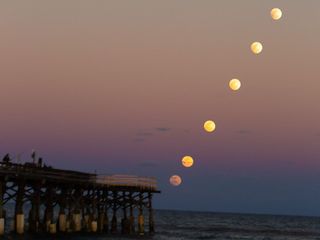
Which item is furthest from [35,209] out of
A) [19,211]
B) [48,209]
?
[19,211]

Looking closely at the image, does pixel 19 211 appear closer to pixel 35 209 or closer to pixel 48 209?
pixel 35 209

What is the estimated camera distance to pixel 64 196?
51.8m

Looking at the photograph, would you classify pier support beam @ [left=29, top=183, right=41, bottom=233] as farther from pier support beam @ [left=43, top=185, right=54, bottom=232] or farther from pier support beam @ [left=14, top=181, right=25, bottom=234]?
pier support beam @ [left=14, top=181, right=25, bottom=234]

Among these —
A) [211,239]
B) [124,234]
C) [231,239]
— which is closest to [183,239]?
[211,239]

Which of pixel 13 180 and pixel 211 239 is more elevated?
pixel 13 180

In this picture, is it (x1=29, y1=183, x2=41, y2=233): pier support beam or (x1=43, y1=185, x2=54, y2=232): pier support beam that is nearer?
(x1=29, y1=183, x2=41, y2=233): pier support beam

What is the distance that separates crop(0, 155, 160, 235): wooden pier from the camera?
44312mm

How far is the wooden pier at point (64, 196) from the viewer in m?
44.3

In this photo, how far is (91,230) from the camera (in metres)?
54.0

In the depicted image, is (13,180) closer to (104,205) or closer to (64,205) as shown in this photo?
(64,205)

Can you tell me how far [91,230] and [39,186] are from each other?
28.7 ft

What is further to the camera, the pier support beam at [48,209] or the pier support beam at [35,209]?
the pier support beam at [48,209]

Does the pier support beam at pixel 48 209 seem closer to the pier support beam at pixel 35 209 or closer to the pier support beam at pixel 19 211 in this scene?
the pier support beam at pixel 35 209

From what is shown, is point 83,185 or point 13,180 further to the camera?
point 83,185
